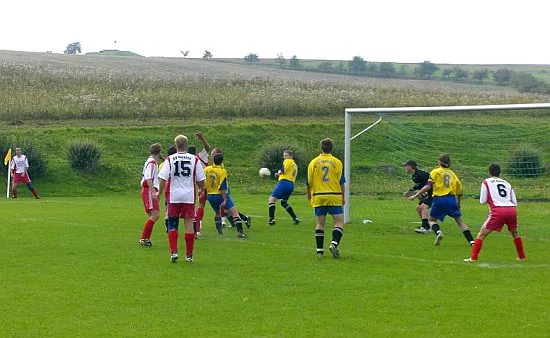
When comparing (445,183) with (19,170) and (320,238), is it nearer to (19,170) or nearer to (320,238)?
(320,238)

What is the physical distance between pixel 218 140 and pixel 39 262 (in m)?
30.5

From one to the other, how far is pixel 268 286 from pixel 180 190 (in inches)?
122

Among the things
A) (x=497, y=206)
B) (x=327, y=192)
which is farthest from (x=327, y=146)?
(x=497, y=206)

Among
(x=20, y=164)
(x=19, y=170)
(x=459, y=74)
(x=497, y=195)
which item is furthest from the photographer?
(x=459, y=74)

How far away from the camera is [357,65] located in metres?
106

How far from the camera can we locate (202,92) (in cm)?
5969

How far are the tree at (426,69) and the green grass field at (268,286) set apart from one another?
7974 cm

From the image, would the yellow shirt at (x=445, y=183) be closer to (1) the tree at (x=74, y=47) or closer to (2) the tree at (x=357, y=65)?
(2) the tree at (x=357, y=65)

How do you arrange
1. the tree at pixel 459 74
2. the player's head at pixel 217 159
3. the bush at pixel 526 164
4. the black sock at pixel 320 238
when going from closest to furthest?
the black sock at pixel 320 238
the player's head at pixel 217 159
the bush at pixel 526 164
the tree at pixel 459 74

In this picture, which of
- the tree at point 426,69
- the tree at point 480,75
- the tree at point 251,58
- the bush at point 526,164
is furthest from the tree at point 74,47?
the bush at point 526,164

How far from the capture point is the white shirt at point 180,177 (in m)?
14.9

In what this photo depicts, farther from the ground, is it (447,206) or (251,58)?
(251,58)

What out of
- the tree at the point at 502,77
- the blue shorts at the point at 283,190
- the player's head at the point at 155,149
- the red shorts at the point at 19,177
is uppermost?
the tree at the point at 502,77

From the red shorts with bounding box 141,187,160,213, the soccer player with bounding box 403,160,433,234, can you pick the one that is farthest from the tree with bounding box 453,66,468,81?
the red shorts with bounding box 141,187,160,213
